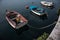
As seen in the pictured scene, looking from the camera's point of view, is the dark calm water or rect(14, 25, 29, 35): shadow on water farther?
rect(14, 25, 29, 35): shadow on water

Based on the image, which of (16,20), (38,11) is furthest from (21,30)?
(38,11)

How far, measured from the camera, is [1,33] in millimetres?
35000

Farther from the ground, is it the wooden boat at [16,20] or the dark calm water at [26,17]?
the wooden boat at [16,20]

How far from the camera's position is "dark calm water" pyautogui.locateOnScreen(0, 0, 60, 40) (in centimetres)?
3400

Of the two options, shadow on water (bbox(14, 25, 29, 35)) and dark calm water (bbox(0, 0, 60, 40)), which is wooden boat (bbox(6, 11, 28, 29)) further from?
dark calm water (bbox(0, 0, 60, 40))

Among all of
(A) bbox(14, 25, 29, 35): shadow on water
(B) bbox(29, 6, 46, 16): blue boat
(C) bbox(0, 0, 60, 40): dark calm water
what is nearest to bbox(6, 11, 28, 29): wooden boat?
(A) bbox(14, 25, 29, 35): shadow on water

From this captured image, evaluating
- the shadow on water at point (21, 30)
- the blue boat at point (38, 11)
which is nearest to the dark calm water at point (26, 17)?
the shadow on water at point (21, 30)

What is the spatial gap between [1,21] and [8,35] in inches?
302

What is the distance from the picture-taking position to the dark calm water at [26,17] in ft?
112

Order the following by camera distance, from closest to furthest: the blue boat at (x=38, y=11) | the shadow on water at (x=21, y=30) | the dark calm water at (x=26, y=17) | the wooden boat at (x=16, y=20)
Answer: the dark calm water at (x=26, y=17), the shadow on water at (x=21, y=30), the wooden boat at (x=16, y=20), the blue boat at (x=38, y=11)

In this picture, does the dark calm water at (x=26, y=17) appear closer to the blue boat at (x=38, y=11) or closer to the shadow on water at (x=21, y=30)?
the shadow on water at (x=21, y=30)

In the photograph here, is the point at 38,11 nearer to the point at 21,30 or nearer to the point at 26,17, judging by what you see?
the point at 26,17

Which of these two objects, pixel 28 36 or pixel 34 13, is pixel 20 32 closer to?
pixel 28 36

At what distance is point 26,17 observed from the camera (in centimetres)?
4294
